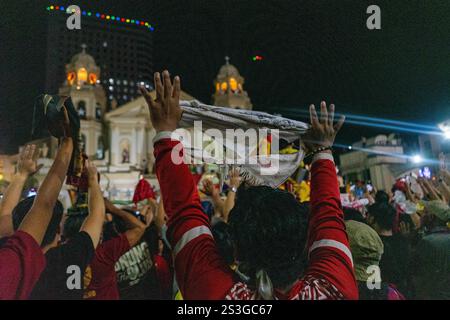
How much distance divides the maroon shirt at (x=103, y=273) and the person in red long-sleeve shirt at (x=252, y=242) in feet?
3.75

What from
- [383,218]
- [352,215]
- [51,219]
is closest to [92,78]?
[352,215]

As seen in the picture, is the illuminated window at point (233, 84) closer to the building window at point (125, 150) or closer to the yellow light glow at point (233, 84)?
the yellow light glow at point (233, 84)

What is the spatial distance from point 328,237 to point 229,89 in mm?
47369

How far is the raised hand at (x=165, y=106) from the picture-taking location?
6.75 ft

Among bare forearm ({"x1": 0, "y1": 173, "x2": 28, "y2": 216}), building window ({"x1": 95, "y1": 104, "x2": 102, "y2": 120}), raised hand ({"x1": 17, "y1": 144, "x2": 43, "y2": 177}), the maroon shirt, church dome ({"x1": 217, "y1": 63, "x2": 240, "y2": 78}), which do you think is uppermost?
church dome ({"x1": 217, "y1": 63, "x2": 240, "y2": 78})

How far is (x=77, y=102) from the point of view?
45281mm

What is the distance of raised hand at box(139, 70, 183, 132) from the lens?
2057mm

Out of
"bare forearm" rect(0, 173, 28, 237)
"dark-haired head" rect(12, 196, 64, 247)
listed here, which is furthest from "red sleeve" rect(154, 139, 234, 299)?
"bare forearm" rect(0, 173, 28, 237)

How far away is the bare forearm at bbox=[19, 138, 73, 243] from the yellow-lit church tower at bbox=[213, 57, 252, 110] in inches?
1754

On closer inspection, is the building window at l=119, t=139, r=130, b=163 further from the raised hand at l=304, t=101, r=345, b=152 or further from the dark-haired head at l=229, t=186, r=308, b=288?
the dark-haired head at l=229, t=186, r=308, b=288

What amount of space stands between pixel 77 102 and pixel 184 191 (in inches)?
1912

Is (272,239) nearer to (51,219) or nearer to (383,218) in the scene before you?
(51,219)

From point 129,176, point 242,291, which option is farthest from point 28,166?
point 129,176

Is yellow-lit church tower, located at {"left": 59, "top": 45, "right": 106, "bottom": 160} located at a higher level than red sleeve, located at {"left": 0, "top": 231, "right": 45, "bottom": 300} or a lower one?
higher
